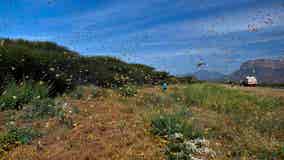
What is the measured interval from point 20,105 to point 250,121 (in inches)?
189

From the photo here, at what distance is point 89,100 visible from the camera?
315 inches

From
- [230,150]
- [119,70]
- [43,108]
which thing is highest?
[119,70]

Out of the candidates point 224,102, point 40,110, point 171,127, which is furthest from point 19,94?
point 224,102

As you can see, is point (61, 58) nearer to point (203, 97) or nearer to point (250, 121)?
point (203, 97)

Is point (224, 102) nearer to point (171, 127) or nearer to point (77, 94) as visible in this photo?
point (171, 127)

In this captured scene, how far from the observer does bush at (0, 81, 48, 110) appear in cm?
709

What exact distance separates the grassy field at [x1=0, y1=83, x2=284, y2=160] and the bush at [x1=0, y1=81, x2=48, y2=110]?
330 millimetres

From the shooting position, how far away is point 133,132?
501cm

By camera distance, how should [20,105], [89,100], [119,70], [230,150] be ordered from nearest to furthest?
[230,150]
[20,105]
[89,100]
[119,70]

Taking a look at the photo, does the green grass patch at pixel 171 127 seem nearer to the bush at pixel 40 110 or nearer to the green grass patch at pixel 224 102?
the bush at pixel 40 110

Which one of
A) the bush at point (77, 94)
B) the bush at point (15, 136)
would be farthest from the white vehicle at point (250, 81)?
the bush at point (15, 136)

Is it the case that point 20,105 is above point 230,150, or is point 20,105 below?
above

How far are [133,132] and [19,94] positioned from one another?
3.49 m

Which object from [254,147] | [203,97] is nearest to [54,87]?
[203,97]
